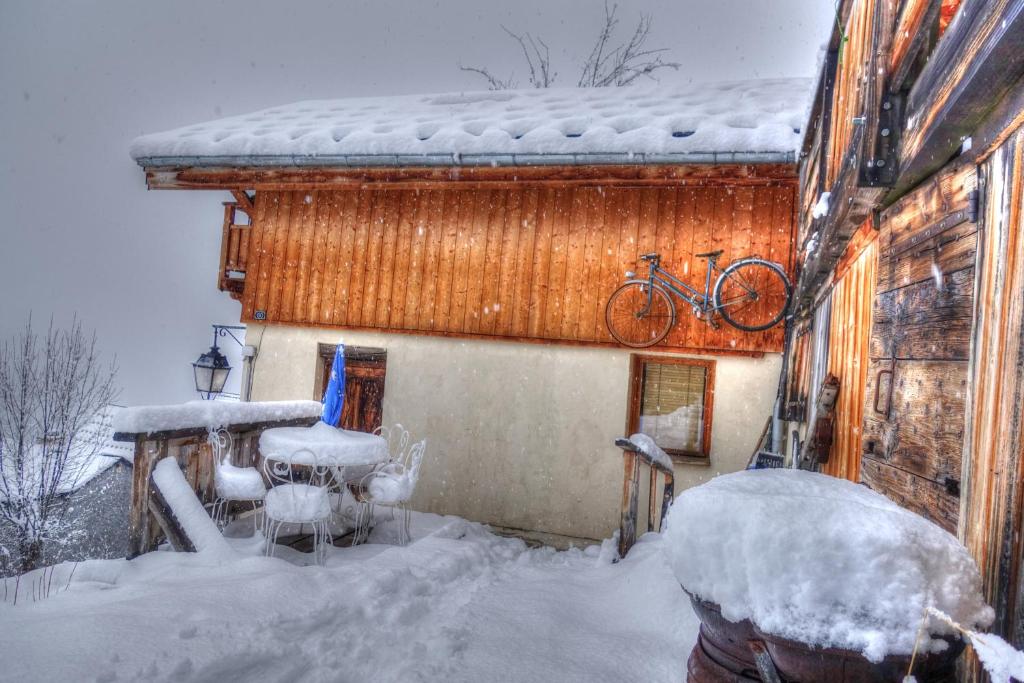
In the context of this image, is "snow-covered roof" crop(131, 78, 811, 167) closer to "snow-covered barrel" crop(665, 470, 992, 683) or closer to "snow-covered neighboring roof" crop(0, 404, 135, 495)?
"snow-covered neighboring roof" crop(0, 404, 135, 495)

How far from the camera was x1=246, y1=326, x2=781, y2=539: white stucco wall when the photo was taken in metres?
7.16

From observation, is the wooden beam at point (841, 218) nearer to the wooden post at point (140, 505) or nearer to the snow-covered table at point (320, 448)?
the snow-covered table at point (320, 448)

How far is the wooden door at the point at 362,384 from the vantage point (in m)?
8.61

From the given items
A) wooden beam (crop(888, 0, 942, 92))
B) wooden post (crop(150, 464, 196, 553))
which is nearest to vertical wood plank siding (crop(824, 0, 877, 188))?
wooden beam (crop(888, 0, 942, 92))

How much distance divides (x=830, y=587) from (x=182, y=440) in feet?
18.4

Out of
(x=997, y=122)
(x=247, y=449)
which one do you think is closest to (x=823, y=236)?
(x=997, y=122)

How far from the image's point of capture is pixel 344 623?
3516mm

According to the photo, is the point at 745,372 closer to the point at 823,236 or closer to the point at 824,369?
the point at 824,369

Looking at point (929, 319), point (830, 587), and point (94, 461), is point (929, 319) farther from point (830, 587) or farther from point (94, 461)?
point (94, 461)

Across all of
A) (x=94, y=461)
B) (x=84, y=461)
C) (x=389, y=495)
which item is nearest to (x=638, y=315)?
(x=389, y=495)

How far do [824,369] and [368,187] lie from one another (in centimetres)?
653

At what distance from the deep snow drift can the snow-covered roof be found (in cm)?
576

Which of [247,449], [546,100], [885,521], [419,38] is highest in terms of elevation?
[419,38]

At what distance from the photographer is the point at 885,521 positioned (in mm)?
1259
